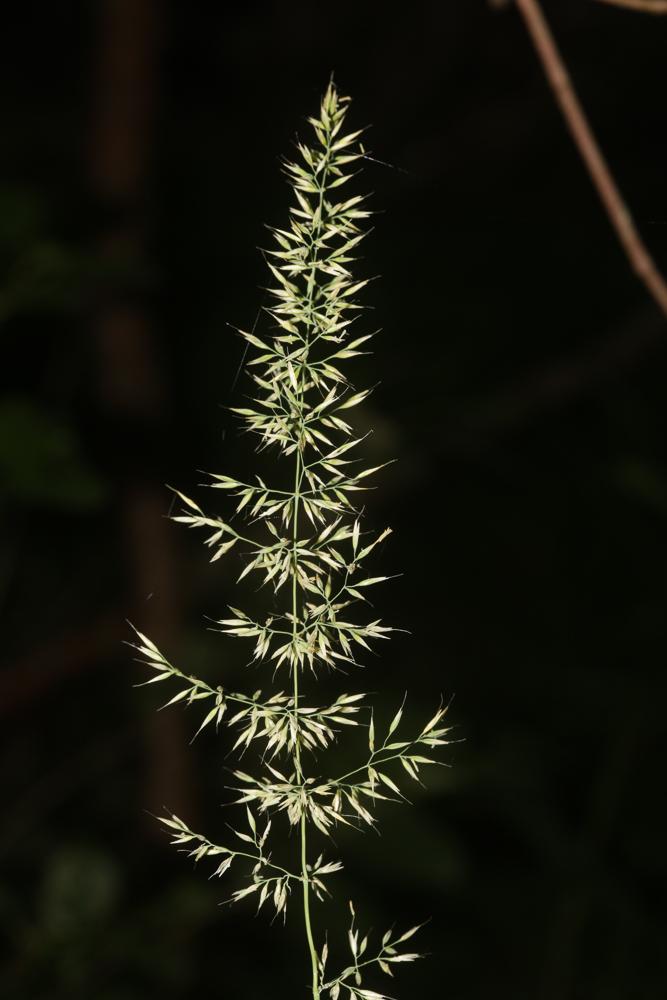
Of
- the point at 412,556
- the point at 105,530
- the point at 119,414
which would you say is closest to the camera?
the point at 119,414

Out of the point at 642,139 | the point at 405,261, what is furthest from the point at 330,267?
the point at 642,139

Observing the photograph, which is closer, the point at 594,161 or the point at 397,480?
the point at 594,161

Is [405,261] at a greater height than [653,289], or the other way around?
[653,289]

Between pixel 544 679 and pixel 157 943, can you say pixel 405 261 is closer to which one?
pixel 544 679

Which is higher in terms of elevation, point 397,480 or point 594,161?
point 594,161

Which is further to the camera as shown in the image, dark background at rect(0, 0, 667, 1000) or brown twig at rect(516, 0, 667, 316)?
dark background at rect(0, 0, 667, 1000)

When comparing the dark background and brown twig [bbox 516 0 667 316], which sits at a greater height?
brown twig [bbox 516 0 667 316]

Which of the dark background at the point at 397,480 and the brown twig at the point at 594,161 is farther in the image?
the dark background at the point at 397,480

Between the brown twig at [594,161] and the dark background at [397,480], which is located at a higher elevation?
the brown twig at [594,161]
